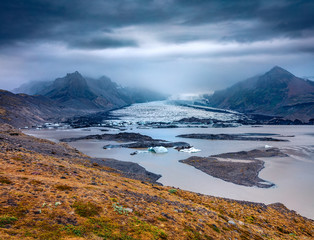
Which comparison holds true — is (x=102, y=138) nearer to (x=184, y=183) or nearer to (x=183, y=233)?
(x=184, y=183)

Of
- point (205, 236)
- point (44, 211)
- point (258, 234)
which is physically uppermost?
point (44, 211)

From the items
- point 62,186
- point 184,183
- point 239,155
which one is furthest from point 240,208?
point 239,155

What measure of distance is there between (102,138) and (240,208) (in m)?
78.5

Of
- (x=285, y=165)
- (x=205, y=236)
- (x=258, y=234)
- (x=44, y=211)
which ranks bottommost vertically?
(x=285, y=165)

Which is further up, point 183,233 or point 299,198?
point 183,233

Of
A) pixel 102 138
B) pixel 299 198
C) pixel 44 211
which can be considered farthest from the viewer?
pixel 102 138

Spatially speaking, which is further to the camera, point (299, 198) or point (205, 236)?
point (299, 198)

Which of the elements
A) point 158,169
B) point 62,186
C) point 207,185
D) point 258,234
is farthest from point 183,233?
point 158,169

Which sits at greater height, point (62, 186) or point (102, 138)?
point (62, 186)

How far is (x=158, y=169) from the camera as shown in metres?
48.4

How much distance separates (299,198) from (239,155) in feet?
99.4

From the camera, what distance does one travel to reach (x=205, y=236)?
14070 millimetres

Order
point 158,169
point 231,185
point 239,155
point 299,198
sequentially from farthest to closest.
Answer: point 239,155 < point 158,169 < point 231,185 < point 299,198

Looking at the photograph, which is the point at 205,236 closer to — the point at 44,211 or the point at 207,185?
the point at 44,211
